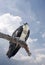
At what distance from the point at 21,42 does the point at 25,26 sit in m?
3.86

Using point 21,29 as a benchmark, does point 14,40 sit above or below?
below

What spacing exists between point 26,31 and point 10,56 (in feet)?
11.7

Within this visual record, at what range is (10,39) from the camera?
9.91m

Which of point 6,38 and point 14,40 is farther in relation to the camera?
point 14,40

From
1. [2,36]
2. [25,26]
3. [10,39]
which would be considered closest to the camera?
[2,36]

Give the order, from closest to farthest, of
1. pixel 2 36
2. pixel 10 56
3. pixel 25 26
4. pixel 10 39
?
pixel 2 36, pixel 10 39, pixel 10 56, pixel 25 26

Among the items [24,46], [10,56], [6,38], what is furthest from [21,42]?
[10,56]

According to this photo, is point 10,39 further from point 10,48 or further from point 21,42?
point 10,48

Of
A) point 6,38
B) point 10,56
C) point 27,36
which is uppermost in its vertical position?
point 27,36

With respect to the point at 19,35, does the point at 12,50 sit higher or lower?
lower

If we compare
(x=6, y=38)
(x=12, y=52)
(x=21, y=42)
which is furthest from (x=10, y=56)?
(x=6, y=38)

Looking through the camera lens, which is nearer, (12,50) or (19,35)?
(12,50)

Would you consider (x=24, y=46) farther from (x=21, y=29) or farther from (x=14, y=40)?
(x=21, y=29)

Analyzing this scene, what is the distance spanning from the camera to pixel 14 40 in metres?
10.2
